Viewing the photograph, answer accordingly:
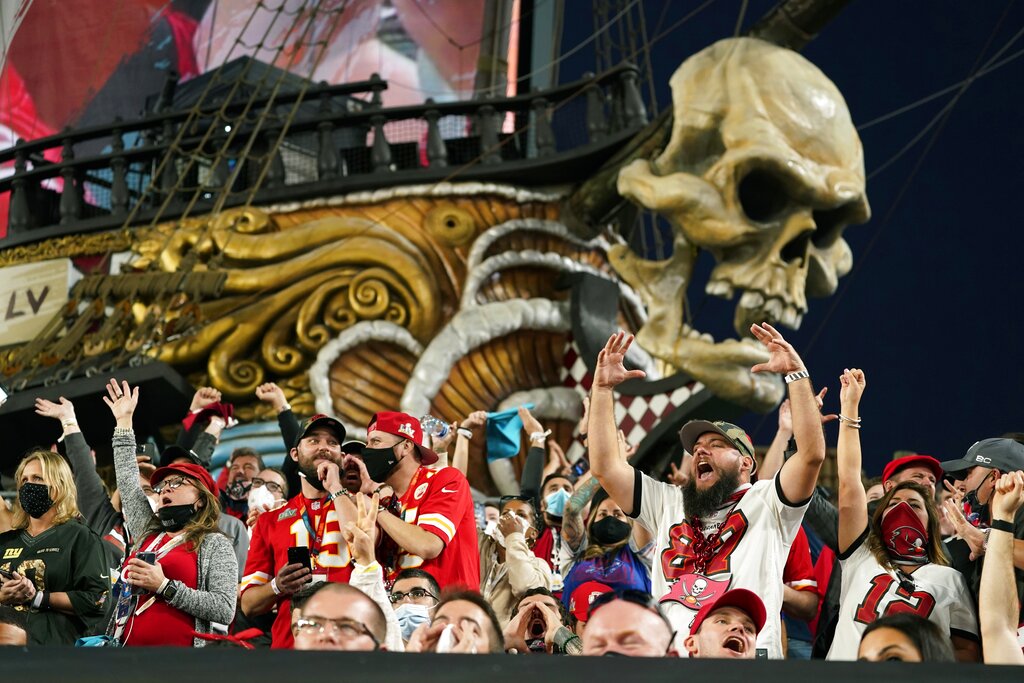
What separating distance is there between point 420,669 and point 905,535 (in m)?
2.36

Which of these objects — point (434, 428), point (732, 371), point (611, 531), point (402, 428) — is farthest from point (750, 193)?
point (402, 428)

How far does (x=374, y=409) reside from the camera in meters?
9.76

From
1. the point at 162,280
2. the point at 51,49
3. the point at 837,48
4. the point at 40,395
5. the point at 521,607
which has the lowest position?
the point at 521,607

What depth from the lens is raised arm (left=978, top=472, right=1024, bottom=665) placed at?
4121 mm

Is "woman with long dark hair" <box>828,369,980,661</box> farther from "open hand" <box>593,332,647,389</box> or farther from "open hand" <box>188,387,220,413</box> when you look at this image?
"open hand" <box>188,387,220,413</box>

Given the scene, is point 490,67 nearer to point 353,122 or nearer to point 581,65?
point 581,65

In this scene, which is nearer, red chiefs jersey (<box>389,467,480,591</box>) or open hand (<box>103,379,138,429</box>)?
red chiefs jersey (<box>389,467,480,591</box>)

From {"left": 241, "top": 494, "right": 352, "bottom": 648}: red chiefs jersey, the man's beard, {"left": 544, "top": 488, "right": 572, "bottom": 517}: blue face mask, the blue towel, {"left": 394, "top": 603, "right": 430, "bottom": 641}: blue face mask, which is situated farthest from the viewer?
the blue towel

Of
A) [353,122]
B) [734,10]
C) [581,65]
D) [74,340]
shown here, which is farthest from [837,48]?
[74,340]

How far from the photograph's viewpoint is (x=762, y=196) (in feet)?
31.4

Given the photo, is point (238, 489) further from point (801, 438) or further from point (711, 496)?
point (801, 438)

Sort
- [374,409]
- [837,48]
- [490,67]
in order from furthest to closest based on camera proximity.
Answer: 1. [837,48]
2. [490,67]
3. [374,409]

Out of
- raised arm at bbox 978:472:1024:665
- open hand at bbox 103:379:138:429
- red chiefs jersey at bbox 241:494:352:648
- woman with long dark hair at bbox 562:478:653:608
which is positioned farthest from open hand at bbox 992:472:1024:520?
open hand at bbox 103:379:138:429

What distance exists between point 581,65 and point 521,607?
1198cm
